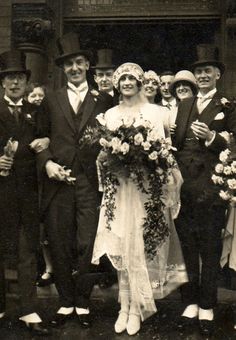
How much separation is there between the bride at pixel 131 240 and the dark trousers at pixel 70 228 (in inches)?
4.6

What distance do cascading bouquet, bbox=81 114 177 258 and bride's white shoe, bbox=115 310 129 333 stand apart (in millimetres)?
523

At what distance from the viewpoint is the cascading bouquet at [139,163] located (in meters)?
4.93

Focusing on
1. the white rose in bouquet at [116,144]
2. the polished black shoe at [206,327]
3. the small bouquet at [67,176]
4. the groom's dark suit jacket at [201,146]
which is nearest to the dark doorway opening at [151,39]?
the groom's dark suit jacket at [201,146]

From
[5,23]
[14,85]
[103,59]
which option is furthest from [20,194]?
[5,23]

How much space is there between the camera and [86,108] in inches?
211

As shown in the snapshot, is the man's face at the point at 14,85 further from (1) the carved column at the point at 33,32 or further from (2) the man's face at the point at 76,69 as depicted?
(1) the carved column at the point at 33,32

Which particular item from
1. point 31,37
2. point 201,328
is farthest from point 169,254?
point 31,37

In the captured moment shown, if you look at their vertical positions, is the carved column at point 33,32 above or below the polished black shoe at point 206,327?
above

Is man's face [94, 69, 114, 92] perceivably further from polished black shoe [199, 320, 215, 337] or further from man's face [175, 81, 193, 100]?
polished black shoe [199, 320, 215, 337]

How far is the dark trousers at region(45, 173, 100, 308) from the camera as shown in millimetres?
5266

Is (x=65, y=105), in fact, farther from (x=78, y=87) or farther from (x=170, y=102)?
(x=170, y=102)

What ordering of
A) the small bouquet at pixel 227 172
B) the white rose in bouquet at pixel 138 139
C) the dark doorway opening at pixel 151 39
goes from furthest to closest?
the dark doorway opening at pixel 151 39, the small bouquet at pixel 227 172, the white rose in bouquet at pixel 138 139

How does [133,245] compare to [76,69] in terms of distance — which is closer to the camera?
[133,245]

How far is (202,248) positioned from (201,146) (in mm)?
836
